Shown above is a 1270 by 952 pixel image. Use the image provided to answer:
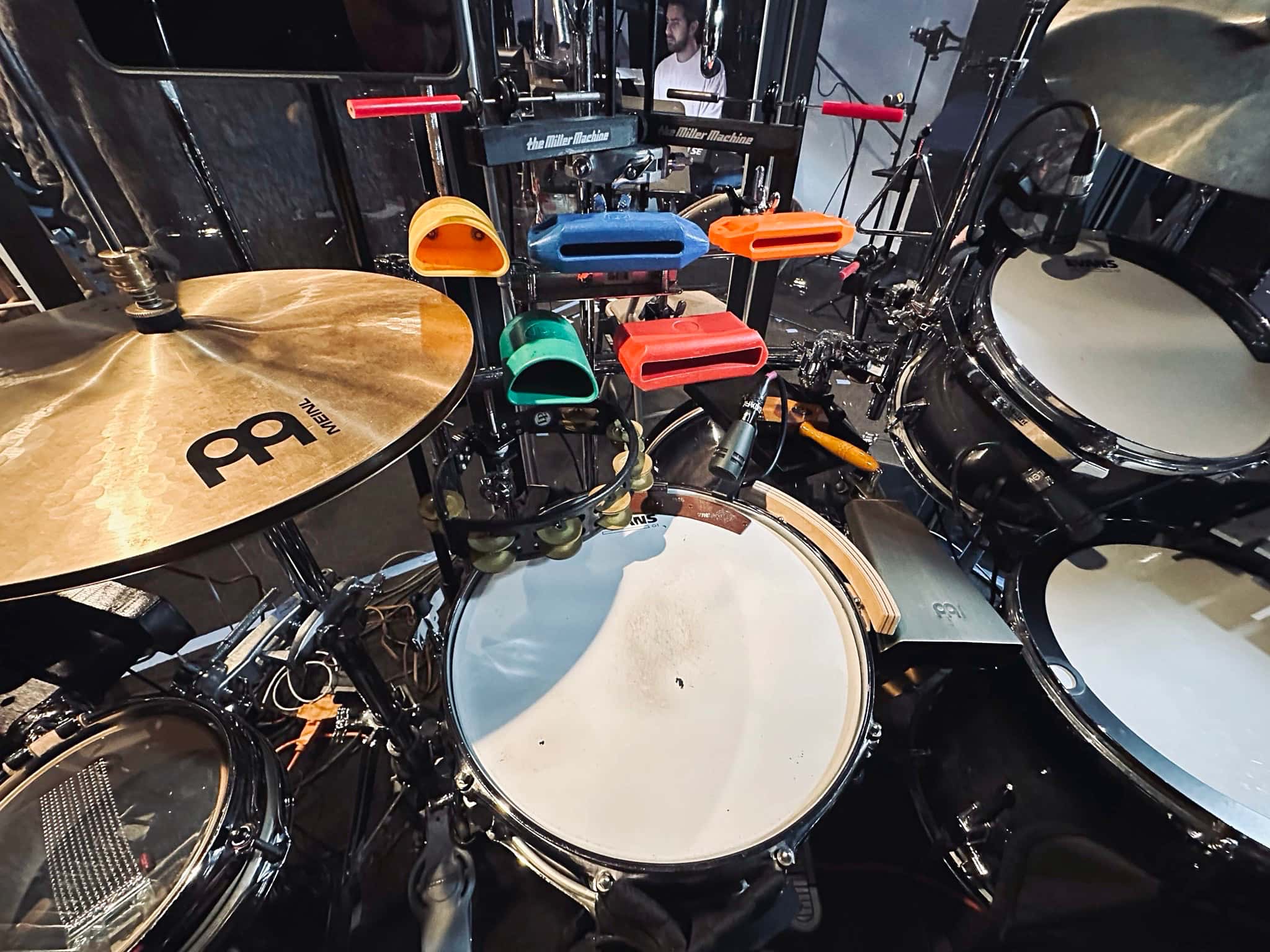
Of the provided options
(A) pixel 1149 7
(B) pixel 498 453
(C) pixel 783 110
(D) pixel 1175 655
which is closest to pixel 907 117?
(A) pixel 1149 7

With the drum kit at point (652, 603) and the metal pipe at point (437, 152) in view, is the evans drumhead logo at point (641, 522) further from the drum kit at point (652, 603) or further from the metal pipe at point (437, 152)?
the metal pipe at point (437, 152)

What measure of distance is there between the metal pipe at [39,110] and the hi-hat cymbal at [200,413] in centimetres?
37

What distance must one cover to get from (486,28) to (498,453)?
2.40ft

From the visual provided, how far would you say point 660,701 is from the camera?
2.20 ft

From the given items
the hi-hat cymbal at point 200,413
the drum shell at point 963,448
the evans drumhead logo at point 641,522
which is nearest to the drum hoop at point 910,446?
the drum shell at point 963,448

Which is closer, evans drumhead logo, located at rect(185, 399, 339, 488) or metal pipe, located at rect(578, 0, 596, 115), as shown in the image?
evans drumhead logo, located at rect(185, 399, 339, 488)

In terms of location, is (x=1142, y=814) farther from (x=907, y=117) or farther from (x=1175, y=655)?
(x=907, y=117)

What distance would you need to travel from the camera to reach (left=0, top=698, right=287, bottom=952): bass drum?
1.80 feet

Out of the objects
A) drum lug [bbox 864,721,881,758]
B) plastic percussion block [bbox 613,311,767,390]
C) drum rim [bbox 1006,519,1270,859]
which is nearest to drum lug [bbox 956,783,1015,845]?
drum rim [bbox 1006,519,1270,859]

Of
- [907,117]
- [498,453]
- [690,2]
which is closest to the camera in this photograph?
[498,453]

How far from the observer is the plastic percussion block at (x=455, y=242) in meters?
0.59

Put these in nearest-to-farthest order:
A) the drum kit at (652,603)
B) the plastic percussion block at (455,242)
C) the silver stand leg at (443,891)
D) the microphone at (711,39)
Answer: the drum kit at (652,603)
the plastic percussion block at (455,242)
the silver stand leg at (443,891)
the microphone at (711,39)

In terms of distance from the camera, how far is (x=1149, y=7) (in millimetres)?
936

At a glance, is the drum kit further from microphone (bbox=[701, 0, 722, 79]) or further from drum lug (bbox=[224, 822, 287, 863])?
microphone (bbox=[701, 0, 722, 79])
